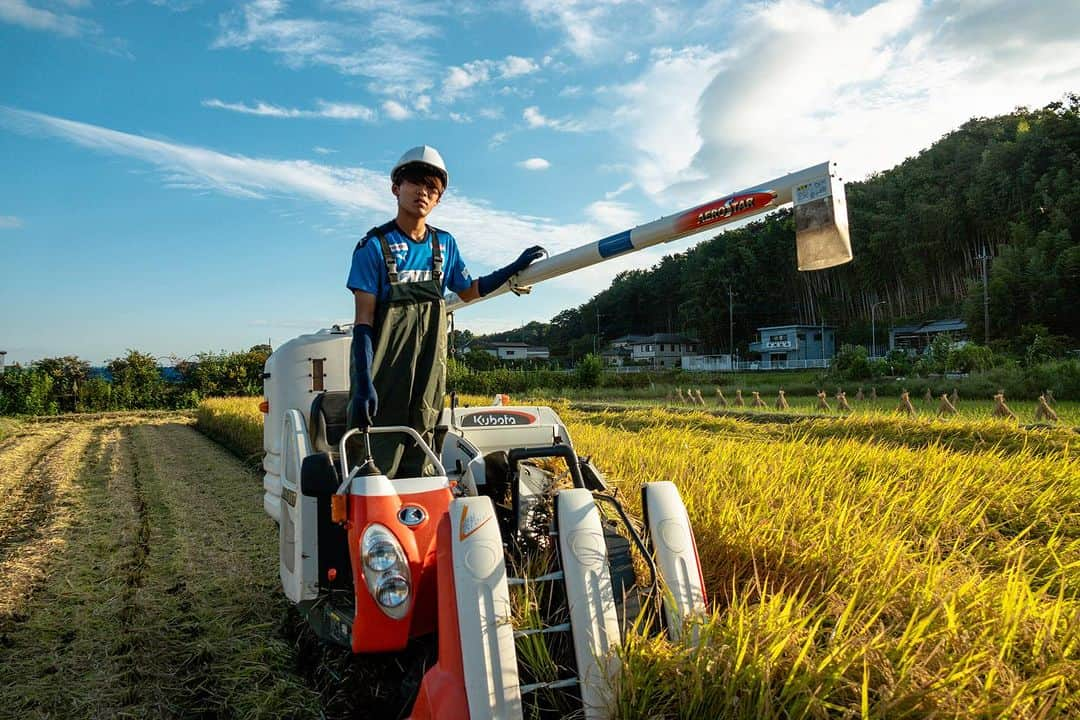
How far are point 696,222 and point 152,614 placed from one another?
422cm

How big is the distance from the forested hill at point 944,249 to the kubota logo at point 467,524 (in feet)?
145

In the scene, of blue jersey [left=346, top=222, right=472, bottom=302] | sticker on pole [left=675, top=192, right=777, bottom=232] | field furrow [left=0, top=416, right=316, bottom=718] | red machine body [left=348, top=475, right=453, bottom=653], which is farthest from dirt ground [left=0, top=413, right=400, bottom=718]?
sticker on pole [left=675, top=192, right=777, bottom=232]

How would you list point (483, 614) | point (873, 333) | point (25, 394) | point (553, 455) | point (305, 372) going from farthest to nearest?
1. point (873, 333)
2. point (25, 394)
3. point (305, 372)
4. point (553, 455)
5. point (483, 614)

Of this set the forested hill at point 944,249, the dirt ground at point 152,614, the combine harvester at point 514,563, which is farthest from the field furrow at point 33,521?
the forested hill at point 944,249

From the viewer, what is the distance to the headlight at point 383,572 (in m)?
2.22

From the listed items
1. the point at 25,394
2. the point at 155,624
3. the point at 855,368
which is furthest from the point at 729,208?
the point at 25,394

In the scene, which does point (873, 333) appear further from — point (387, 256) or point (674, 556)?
point (674, 556)

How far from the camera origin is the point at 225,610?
449cm

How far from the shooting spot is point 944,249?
200 feet

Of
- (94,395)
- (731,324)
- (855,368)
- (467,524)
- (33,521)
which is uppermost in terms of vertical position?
(731,324)

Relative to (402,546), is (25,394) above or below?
above

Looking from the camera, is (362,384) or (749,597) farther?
(749,597)

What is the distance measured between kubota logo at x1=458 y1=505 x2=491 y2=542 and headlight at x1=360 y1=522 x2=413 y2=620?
1.21 ft

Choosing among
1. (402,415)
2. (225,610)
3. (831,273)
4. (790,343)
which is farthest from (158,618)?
(831,273)
